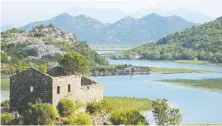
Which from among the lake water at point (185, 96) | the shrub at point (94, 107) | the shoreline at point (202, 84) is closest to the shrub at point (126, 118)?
→ the shrub at point (94, 107)

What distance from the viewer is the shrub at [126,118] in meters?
38.9

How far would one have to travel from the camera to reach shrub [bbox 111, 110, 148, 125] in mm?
38906

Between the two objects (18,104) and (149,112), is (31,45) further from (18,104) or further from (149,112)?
(18,104)

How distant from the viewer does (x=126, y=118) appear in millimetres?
39281

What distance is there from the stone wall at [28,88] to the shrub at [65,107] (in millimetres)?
841

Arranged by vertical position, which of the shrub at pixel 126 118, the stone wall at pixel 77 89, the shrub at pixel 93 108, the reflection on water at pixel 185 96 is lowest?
the reflection on water at pixel 185 96

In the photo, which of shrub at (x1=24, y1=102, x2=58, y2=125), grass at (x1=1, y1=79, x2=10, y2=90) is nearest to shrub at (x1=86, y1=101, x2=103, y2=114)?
shrub at (x1=24, y1=102, x2=58, y2=125)

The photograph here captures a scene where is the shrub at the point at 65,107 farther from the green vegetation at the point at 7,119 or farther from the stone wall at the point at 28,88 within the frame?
the green vegetation at the point at 7,119

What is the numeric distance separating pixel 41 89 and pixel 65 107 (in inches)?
72.7

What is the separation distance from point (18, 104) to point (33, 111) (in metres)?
2.62

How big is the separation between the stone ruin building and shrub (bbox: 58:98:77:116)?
32cm

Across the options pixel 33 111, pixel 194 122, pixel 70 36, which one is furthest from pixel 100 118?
pixel 70 36

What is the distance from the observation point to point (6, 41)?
415 ft

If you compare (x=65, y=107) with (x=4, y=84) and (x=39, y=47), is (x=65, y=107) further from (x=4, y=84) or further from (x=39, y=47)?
(x=39, y=47)
